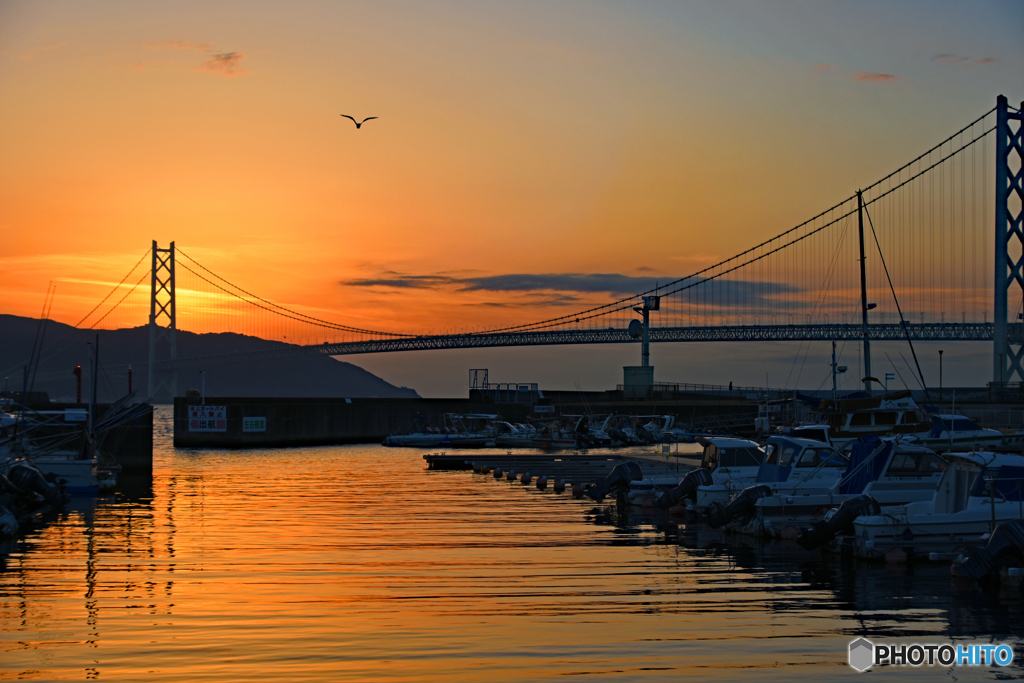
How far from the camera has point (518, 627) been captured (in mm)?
10492

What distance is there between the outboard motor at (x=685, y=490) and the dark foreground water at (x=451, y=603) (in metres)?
1.01

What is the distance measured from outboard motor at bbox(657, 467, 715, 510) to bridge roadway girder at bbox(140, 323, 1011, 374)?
8164 centimetres

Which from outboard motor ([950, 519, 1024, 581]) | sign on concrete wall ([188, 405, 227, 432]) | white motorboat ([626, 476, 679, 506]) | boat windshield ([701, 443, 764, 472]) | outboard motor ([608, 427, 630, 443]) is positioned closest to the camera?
outboard motor ([950, 519, 1024, 581])

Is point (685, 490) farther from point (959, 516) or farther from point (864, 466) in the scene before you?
point (959, 516)

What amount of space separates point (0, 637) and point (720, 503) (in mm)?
12620

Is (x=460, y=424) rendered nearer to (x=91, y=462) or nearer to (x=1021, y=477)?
(x=91, y=462)

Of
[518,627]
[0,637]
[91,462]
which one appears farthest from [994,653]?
[91,462]

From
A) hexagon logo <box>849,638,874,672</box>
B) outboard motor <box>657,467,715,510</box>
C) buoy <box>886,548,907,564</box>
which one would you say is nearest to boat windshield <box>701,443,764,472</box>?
outboard motor <box>657,467,715,510</box>

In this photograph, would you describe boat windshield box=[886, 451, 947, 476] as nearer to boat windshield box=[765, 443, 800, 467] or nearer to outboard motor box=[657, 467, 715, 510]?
boat windshield box=[765, 443, 800, 467]

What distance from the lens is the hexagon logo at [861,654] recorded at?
29.8ft

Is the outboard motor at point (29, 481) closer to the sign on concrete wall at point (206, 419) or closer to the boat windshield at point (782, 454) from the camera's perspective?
the boat windshield at point (782, 454)

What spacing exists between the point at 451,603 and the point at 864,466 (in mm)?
8900

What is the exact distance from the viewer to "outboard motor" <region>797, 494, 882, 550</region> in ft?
49.1

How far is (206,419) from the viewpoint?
5247 centimetres
